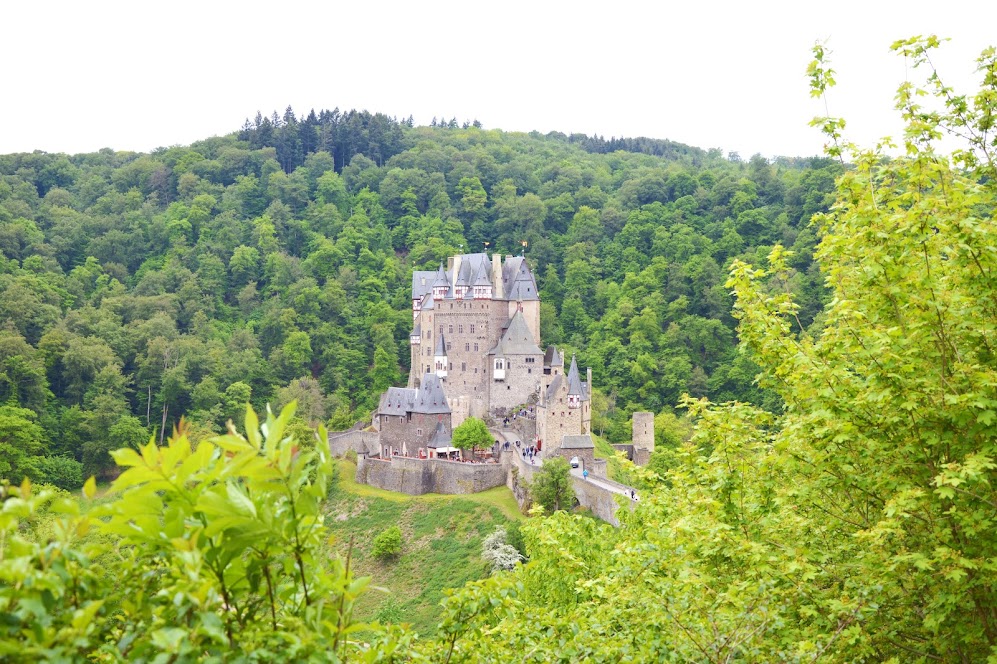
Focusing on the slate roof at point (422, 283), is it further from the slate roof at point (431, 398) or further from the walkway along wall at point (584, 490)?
the walkway along wall at point (584, 490)

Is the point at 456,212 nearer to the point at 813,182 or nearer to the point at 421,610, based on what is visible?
the point at 813,182

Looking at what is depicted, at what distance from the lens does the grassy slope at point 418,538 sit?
36188mm

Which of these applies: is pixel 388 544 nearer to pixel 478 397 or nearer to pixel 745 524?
pixel 478 397

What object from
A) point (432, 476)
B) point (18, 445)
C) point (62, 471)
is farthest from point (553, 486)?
point (62, 471)

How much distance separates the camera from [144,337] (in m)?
67.8

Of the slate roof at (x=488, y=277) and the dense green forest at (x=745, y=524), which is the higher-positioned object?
the slate roof at (x=488, y=277)

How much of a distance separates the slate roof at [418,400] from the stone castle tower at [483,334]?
1445 millimetres

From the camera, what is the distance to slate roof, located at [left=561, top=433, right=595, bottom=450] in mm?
41688

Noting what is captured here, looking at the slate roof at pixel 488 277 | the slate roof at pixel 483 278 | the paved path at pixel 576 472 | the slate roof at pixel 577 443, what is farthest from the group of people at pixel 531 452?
the slate roof at pixel 483 278

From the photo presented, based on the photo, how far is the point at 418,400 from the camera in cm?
4819

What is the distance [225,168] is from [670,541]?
99.1 metres

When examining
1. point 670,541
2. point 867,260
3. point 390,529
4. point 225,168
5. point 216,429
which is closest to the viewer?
point 867,260

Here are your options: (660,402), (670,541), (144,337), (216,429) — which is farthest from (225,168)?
(670,541)

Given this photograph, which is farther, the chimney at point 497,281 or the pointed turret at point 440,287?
the pointed turret at point 440,287
